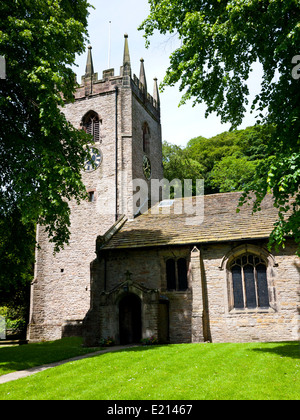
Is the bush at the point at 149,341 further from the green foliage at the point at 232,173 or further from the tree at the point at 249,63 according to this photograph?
the green foliage at the point at 232,173

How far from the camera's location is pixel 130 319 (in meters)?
18.4

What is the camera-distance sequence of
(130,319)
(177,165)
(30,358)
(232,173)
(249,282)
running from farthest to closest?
(177,165), (232,173), (130,319), (249,282), (30,358)

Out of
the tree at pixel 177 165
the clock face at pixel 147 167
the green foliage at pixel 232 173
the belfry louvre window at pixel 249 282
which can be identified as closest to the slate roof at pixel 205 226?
the belfry louvre window at pixel 249 282

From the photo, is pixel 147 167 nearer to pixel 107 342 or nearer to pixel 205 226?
pixel 205 226

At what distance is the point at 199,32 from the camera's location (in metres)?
11.6

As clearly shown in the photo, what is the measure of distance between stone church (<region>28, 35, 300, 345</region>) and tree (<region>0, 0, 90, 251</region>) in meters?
3.46

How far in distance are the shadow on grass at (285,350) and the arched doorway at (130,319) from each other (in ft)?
22.5

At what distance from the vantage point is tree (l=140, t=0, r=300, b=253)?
986cm

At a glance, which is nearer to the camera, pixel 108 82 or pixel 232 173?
pixel 108 82

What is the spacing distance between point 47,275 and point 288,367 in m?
18.2

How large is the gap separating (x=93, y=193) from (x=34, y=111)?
34.2ft

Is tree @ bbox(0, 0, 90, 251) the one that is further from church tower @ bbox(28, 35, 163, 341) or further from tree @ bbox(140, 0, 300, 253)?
church tower @ bbox(28, 35, 163, 341)

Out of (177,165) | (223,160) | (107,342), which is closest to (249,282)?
(107,342)
